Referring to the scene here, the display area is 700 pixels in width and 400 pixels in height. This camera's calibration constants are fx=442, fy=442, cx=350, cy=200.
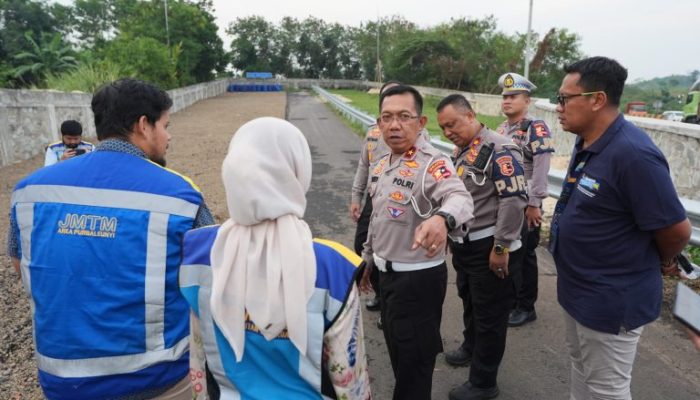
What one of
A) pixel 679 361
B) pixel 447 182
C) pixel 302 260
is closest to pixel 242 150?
pixel 302 260

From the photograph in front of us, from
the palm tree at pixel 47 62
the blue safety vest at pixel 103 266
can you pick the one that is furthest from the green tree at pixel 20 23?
the blue safety vest at pixel 103 266

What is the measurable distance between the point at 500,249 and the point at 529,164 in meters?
1.66

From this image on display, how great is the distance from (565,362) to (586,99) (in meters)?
2.06

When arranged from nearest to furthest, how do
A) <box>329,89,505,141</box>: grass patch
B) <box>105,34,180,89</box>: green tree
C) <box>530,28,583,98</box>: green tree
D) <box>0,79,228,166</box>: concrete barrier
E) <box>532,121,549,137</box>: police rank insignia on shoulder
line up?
<box>532,121,549,137</box>: police rank insignia on shoulder
<box>0,79,228,166</box>: concrete barrier
<box>329,89,505,141</box>: grass patch
<box>105,34,180,89</box>: green tree
<box>530,28,583,98</box>: green tree

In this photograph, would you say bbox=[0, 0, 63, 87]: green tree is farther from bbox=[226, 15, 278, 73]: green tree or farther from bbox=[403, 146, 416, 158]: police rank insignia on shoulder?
bbox=[403, 146, 416, 158]: police rank insignia on shoulder

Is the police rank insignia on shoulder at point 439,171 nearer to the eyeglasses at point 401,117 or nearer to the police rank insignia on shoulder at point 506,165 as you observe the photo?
the eyeglasses at point 401,117

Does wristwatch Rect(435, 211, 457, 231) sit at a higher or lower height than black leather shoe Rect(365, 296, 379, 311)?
higher

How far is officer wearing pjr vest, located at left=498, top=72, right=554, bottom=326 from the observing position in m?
3.86

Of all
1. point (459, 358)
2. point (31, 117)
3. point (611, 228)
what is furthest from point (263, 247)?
point (31, 117)

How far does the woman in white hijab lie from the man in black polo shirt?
128 centimetres

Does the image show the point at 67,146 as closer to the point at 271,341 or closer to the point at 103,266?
the point at 103,266

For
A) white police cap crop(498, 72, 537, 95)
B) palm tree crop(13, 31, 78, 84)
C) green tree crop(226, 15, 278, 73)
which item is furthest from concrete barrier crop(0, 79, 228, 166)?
green tree crop(226, 15, 278, 73)

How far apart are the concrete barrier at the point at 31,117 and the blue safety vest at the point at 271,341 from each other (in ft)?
35.2

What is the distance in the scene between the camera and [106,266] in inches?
65.1
